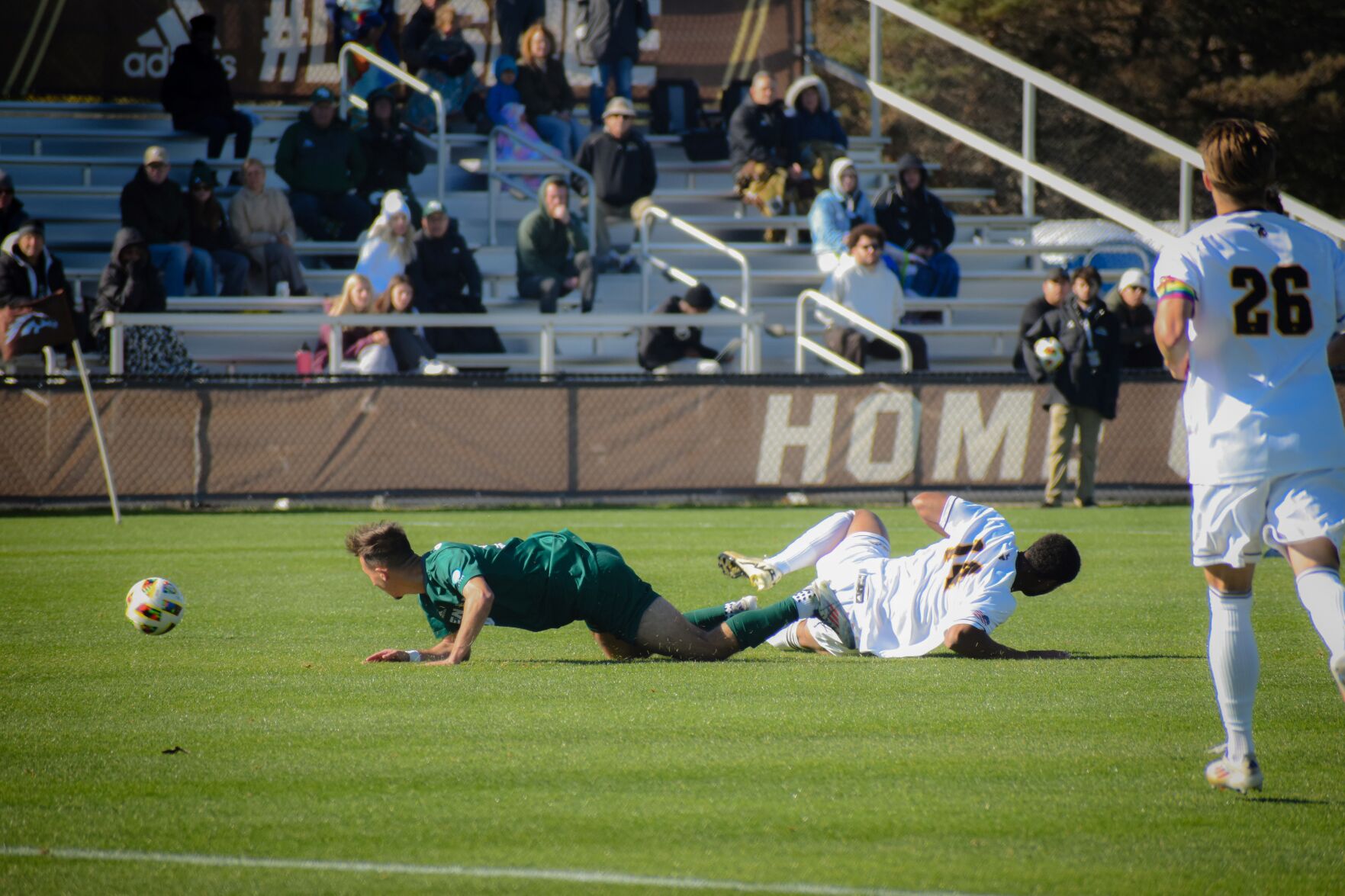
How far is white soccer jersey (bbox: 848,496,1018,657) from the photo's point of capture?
8.26 metres

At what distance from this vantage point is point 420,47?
24953 mm

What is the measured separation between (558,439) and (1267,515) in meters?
13.0

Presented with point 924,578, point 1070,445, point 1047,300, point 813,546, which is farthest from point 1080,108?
point 924,578

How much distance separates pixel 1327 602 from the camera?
527 centimetres

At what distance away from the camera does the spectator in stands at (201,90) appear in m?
23.4

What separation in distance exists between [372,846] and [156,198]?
55.8 ft

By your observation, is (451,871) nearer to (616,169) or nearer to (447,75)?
(616,169)

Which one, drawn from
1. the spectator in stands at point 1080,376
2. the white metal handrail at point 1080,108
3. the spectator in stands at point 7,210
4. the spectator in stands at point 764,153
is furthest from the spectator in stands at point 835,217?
the spectator in stands at point 7,210

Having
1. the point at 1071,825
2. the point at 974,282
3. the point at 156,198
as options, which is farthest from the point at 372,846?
the point at 974,282

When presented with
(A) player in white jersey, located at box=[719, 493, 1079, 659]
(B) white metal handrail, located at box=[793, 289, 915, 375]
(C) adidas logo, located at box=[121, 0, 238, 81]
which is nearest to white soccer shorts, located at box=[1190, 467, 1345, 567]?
(A) player in white jersey, located at box=[719, 493, 1079, 659]

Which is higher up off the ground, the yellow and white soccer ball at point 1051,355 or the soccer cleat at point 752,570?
the soccer cleat at point 752,570

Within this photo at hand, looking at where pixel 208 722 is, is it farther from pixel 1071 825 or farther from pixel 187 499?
pixel 187 499

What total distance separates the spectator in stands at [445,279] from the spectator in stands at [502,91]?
15.2 feet

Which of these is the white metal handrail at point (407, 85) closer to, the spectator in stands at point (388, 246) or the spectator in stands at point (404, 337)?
the spectator in stands at point (388, 246)
